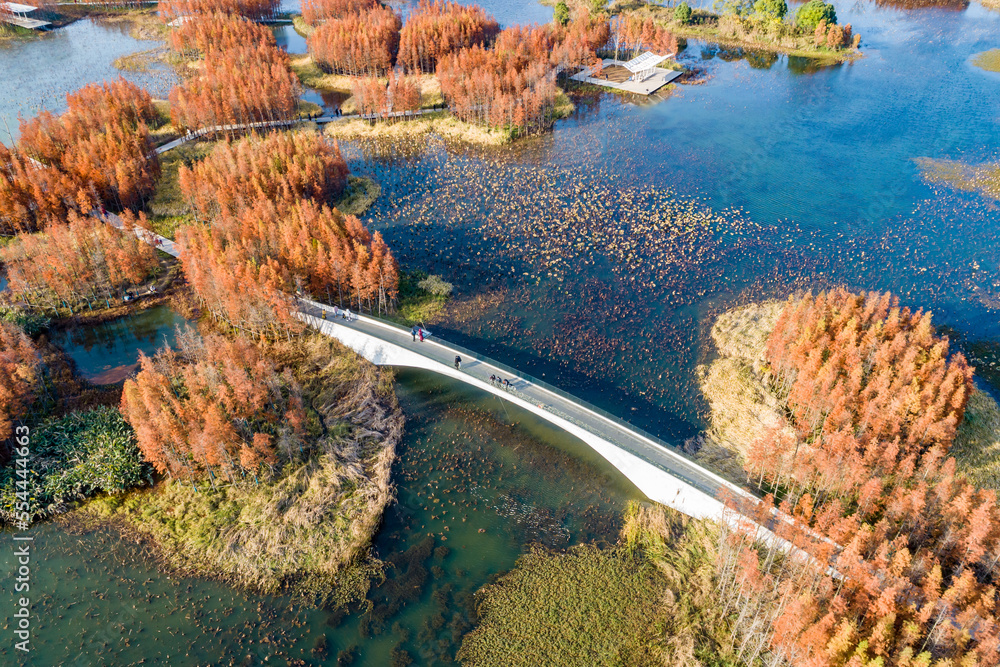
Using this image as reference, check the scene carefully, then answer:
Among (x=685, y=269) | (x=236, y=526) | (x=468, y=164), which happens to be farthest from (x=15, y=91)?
(x=685, y=269)

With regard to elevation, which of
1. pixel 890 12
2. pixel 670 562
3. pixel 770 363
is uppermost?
pixel 890 12

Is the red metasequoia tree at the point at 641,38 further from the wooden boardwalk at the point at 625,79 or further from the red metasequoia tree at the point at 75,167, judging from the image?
the red metasequoia tree at the point at 75,167

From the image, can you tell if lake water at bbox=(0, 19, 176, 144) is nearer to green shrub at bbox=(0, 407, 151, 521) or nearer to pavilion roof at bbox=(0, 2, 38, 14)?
pavilion roof at bbox=(0, 2, 38, 14)

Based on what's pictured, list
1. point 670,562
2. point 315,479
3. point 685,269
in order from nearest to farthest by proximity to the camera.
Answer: point 670,562
point 315,479
point 685,269

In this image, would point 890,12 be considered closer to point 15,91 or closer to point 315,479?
point 315,479

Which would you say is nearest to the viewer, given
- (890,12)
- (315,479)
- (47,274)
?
(315,479)

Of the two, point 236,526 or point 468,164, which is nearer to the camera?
point 236,526
